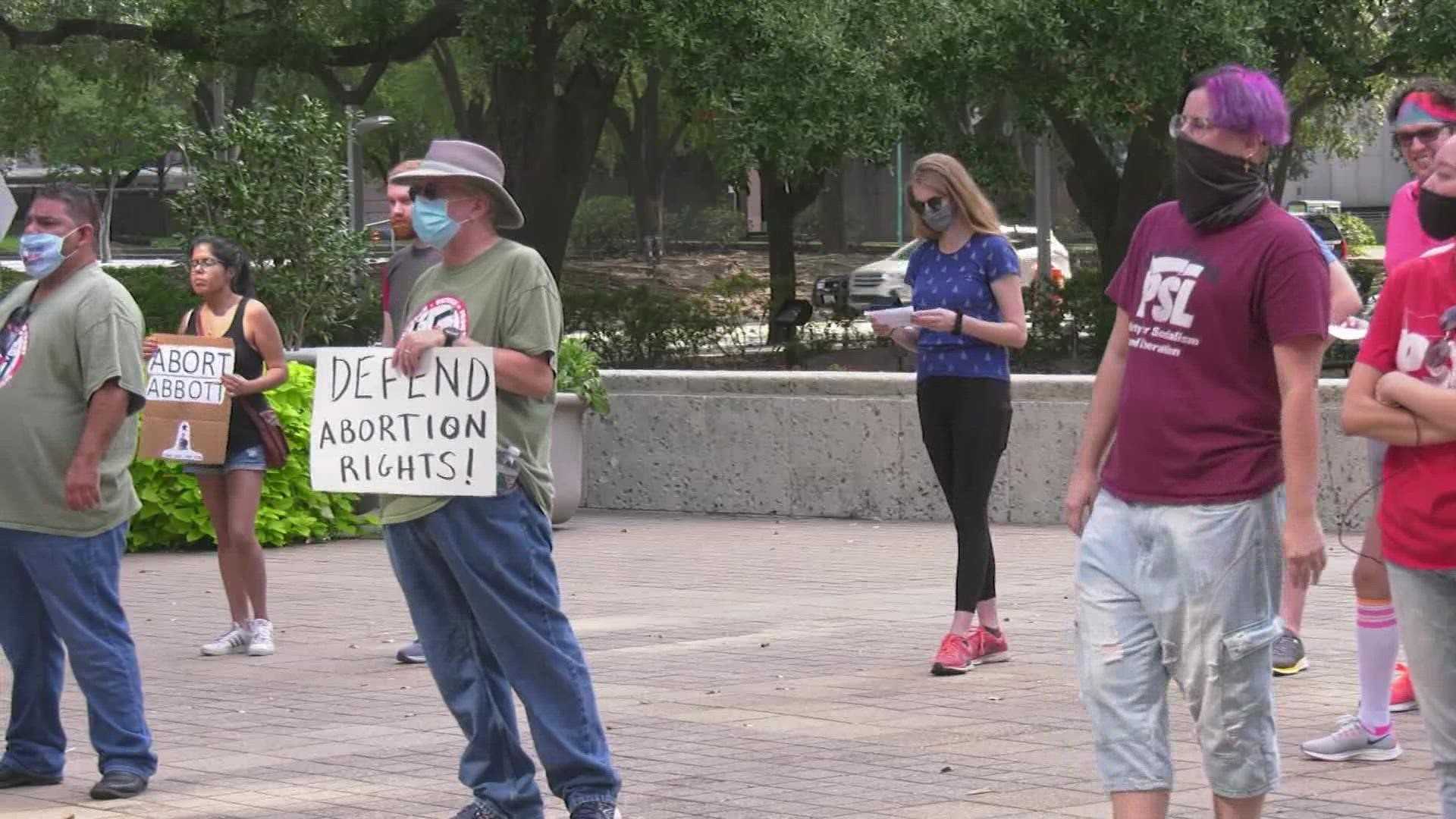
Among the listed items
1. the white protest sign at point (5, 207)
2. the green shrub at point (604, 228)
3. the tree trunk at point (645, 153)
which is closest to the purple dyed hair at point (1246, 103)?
the white protest sign at point (5, 207)

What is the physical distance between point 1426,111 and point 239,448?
508 centimetres

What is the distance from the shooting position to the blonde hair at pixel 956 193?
308 inches

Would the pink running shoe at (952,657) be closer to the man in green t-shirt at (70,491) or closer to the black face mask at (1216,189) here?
the man in green t-shirt at (70,491)

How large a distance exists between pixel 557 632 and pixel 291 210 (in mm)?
10433

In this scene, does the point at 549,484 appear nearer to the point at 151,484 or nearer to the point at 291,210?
the point at 151,484

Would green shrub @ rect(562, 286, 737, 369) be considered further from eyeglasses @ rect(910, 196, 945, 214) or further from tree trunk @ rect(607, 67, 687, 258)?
tree trunk @ rect(607, 67, 687, 258)

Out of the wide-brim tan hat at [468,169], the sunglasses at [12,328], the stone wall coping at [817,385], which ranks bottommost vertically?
the stone wall coping at [817,385]

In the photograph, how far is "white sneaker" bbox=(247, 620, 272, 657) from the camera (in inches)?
349

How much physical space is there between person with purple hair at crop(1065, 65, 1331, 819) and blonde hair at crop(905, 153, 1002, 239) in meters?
3.29

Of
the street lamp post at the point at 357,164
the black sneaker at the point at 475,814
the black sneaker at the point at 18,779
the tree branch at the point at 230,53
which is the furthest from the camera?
the street lamp post at the point at 357,164

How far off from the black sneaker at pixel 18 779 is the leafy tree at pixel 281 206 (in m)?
9.05

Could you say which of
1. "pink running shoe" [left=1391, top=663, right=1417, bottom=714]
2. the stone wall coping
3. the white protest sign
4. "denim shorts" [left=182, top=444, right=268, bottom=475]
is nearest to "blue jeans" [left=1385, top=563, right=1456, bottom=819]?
"pink running shoe" [left=1391, top=663, right=1417, bottom=714]

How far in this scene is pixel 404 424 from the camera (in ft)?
17.9

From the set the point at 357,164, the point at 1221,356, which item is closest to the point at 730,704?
the point at 1221,356
